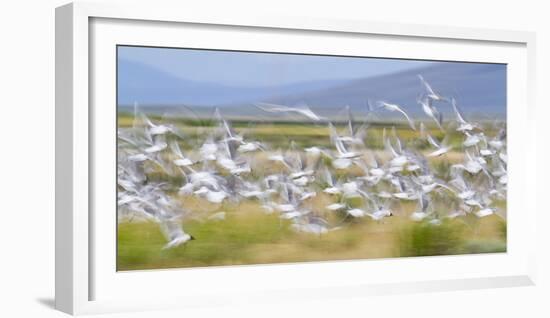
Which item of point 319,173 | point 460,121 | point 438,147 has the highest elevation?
point 460,121

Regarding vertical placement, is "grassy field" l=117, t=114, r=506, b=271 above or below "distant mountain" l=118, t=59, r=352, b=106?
below

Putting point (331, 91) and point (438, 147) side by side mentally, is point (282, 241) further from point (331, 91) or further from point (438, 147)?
point (438, 147)

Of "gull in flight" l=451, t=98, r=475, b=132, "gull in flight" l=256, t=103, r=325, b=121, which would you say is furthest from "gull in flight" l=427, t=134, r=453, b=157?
"gull in flight" l=256, t=103, r=325, b=121

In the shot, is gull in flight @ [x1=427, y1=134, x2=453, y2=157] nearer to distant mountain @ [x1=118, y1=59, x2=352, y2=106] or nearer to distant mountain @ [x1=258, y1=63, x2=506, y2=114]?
distant mountain @ [x1=258, y1=63, x2=506, y2=114]

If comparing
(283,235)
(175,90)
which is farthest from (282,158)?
(175,90)

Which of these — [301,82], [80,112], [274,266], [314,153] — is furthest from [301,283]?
[80,112]

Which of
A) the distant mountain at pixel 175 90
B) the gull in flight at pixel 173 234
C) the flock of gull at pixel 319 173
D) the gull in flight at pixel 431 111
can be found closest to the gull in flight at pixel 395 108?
the flock of gull at pixel 319 173

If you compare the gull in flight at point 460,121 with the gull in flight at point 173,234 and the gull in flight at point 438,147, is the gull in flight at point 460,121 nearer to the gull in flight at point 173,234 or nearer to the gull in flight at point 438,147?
the gull in flight at point 438,147
